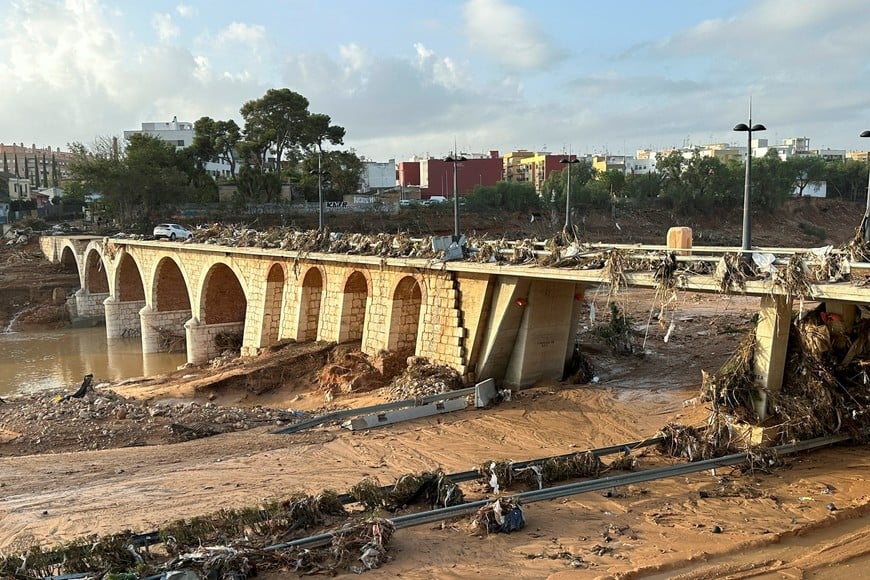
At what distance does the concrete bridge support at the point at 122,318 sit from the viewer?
38.9 m

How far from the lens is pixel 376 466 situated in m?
13.2

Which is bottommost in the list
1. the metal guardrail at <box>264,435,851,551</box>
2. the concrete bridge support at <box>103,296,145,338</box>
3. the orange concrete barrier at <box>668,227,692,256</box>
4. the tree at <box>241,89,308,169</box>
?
the concrete bridge support at <box>103,296,145,338</box>

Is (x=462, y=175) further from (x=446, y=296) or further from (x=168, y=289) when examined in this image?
(x=446, y=296)

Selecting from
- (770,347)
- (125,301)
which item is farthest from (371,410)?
(125,301)

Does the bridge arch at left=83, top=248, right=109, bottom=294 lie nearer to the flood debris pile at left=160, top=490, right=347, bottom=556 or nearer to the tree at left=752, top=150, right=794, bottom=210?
the flood debris pile at left=160, top=490, right=347, bottom=556

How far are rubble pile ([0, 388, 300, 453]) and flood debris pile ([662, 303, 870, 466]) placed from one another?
9274mm

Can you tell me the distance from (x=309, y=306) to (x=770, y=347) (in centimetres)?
1568

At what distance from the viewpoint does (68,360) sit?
33750mm

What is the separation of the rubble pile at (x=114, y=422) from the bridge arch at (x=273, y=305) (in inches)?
275

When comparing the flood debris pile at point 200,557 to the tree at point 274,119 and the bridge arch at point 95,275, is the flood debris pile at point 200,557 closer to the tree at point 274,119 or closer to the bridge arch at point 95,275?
the bridge arch at point 95,275

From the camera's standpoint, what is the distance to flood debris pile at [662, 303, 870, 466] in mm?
12508

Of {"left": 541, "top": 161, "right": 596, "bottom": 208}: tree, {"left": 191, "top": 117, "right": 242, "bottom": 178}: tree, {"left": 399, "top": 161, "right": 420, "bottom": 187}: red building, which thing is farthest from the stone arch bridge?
{"left": 399, "top": 161, "right": 420, "bottom": 187}: red building

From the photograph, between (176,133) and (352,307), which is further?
(176,133)

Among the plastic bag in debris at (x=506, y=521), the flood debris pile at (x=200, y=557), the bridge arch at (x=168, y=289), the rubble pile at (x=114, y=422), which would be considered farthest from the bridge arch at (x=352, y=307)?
the bridge arch at (x=168, y=289)
